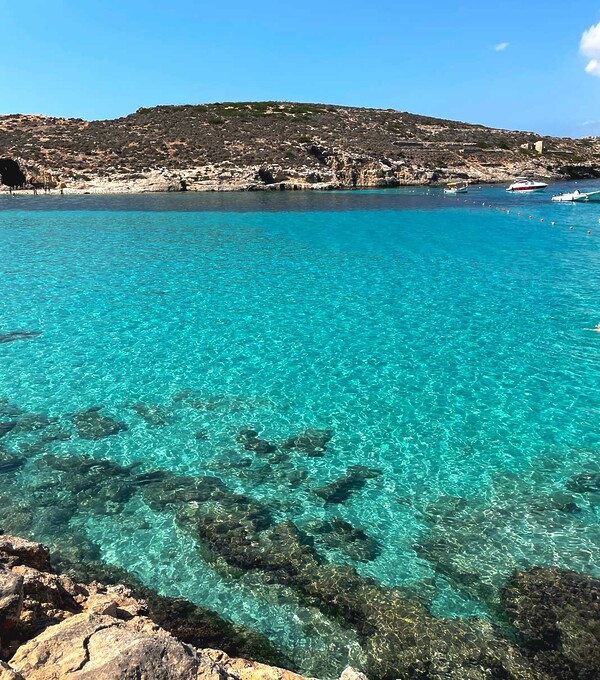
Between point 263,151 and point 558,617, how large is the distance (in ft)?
272

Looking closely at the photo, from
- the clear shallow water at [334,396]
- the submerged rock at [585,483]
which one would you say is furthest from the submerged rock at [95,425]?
the submerged rock at [585,483]

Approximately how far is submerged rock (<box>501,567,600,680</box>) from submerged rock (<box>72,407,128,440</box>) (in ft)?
28.1

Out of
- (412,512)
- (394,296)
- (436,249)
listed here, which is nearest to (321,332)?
(394,296)

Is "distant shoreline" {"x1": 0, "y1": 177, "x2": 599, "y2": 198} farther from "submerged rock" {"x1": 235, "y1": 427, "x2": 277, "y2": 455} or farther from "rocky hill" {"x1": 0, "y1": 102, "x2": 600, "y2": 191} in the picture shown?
"submerged rock" {"x1": 235, "y1": 427, "x2": 277, "y2": 455}

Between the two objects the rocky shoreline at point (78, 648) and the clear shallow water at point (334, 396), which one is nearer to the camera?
the rocky shoreline at point (78, 648)

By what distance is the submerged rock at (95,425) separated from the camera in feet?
36.5

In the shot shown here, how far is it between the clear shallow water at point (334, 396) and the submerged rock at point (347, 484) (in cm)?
14

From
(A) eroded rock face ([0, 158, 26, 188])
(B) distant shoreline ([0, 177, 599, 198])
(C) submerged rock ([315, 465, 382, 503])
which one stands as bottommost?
(C) submerged rock ([315, 465, 382, 503])

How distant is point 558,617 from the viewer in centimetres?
645

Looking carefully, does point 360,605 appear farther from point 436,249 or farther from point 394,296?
point 436,249

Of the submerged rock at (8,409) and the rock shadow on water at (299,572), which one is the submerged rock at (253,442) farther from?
the submerged rock at (8,409)

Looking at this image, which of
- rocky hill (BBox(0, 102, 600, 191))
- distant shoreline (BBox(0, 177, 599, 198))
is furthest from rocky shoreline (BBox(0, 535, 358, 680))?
rocky hill (BBox(0, 102, 600, 191))

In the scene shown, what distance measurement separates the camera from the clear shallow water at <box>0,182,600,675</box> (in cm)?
762

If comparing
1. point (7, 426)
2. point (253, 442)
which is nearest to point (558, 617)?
point (253, 442)
